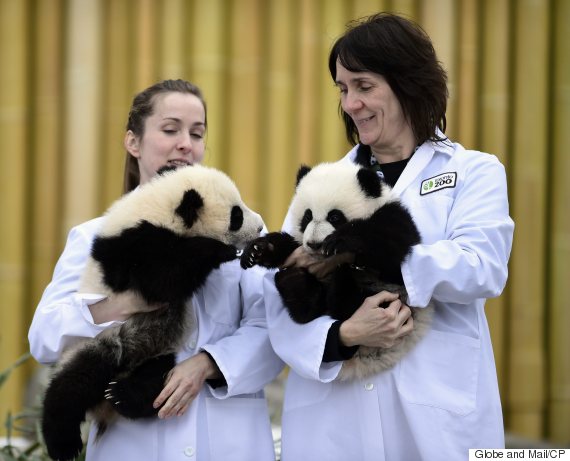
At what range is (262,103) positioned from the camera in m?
4.84

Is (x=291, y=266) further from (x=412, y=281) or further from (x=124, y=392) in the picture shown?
(x=124, y=392)

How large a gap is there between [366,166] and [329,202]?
0.34 m

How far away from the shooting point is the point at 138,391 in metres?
2.45

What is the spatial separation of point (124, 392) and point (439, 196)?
1.25 meters

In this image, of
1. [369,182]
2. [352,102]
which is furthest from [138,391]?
[352,102]

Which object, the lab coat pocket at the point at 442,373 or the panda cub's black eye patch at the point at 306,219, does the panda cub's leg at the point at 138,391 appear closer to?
the panda cub's black eye patch at the point at 306,219

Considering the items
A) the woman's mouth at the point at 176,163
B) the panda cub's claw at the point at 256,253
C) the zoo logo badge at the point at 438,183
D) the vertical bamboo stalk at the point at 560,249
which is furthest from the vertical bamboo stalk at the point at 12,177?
the vertical bamboo stalk at the point at 560,249

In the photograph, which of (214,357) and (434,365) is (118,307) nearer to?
(214,357)

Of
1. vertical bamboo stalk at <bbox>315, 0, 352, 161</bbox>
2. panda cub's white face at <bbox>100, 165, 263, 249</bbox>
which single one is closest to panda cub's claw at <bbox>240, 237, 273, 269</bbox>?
panda cub's white face at <bbox>100, 165, 263, 249</bbox>

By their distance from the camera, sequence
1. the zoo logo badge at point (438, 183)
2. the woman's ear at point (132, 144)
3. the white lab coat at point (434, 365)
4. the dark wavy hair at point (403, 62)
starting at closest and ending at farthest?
the white lab coat at point (434, 365)
the zoo logo badge at point (438, 183)
the dark wavy hair at point (403, 62)
the woman's ear at point (132, 144)

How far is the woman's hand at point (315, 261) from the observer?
8.04 ft

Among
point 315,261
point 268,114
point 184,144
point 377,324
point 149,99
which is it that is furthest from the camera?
point 268,114

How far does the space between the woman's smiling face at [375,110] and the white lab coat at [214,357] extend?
702mm

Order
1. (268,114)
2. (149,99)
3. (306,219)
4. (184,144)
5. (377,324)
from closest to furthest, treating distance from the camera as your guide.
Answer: (377,324), (306,219), (184,144), (149,99), (268,114)
